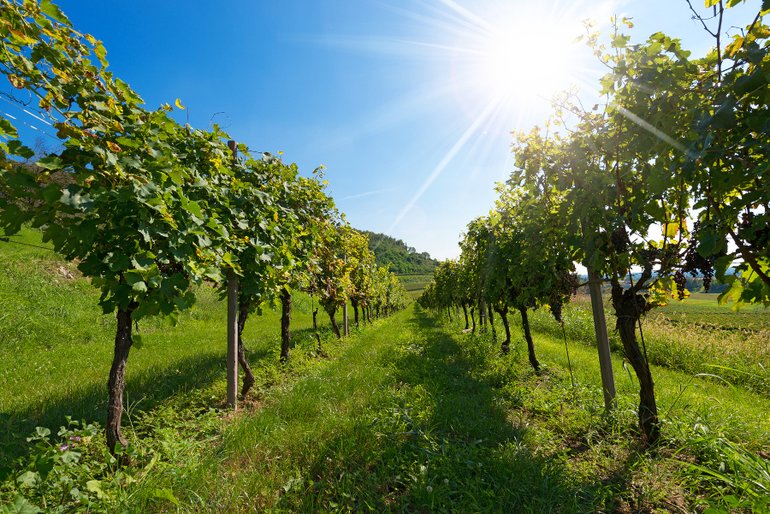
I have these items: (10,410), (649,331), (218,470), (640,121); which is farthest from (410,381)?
(649,331)

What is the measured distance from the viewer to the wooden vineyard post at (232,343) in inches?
200

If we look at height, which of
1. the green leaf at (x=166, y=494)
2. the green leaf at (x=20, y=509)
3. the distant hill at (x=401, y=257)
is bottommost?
the green leaf at (x=166, y=494)

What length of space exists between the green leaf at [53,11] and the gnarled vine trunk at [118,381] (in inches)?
94.3

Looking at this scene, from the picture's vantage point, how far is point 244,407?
17.4 ft

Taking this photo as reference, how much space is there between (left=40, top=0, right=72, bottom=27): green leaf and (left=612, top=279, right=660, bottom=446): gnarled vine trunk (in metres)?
5.57

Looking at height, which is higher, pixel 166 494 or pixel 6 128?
pixel 6 128

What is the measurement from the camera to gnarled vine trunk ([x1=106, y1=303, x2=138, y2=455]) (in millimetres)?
3238

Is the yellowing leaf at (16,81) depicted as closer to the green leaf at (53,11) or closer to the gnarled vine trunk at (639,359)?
the green leaf at (53,11)

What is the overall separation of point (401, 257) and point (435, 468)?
527 feet

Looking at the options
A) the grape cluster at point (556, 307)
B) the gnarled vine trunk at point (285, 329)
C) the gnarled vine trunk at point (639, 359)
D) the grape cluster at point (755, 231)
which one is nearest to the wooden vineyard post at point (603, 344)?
the gnarled vine trunk at point (639, 359)

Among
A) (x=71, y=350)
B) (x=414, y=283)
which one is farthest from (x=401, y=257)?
(x=71, y=350)

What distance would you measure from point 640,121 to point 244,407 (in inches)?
251

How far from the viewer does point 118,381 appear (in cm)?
333

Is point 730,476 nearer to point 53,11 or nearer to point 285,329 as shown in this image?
point 53,11
